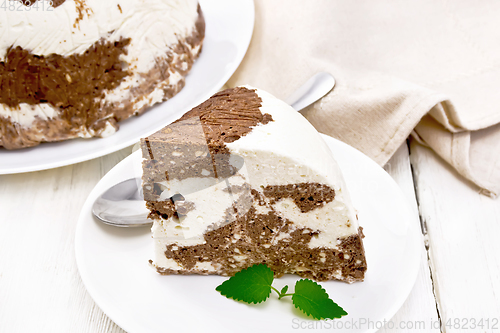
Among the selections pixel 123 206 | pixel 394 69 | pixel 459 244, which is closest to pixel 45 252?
pixel 123 206

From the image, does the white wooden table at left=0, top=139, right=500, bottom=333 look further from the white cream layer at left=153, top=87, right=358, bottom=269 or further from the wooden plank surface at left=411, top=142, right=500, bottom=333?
the white cream layer at left=153, top=87, right=358, bottom=269

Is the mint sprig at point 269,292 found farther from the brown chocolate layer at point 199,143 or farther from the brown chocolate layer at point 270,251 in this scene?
the brown chocolate layer at point 199,143

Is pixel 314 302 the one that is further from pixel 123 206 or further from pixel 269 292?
pixel 123 206

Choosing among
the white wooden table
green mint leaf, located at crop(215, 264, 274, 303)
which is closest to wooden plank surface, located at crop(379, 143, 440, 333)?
the white wooden table

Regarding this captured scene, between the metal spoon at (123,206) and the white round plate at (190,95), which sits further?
the white round plate at (190,95)

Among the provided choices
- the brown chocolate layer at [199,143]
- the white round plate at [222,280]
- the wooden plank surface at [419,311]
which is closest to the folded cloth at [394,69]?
the white round plate at [222,280]

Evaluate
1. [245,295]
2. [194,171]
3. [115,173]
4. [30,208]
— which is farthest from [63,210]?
[245,295]
